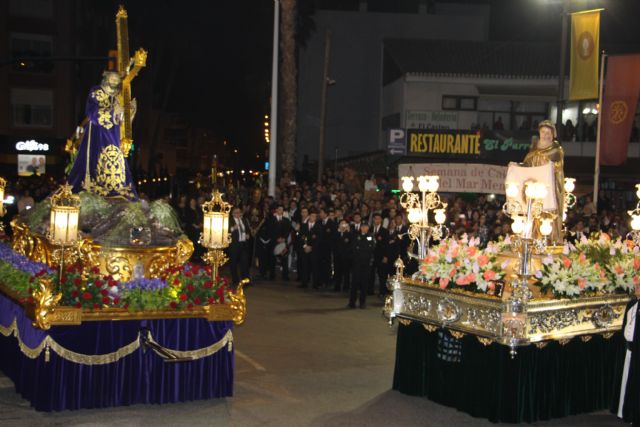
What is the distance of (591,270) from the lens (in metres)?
9.85

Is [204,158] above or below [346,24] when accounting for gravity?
below

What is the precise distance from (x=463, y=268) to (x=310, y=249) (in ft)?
33.6

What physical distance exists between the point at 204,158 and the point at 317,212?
61287 mm

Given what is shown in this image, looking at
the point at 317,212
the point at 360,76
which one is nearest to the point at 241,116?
the point at 360,76

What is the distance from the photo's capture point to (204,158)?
8094 cm

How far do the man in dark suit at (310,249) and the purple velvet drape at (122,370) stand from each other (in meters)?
9.93

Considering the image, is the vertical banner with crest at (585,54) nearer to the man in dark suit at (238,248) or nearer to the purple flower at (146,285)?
the man in dark suit at (238,248)

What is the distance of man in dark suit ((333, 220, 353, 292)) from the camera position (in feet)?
63.2

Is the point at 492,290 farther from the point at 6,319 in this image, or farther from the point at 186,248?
the point at 6,319

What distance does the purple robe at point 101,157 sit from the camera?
1359cm

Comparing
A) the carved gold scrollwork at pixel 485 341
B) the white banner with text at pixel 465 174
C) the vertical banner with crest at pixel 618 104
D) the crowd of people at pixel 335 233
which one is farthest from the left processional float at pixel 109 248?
the vertical banner with crest at pixel 618 104

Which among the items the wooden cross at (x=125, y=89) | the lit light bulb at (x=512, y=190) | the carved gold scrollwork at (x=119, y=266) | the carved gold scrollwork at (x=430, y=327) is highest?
the wooden cross at (x=125, y=89)

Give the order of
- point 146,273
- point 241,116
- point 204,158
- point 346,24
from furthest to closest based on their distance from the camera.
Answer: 1. point 204,158
2. point 241,116
3. point 346,24
4. point 146,273

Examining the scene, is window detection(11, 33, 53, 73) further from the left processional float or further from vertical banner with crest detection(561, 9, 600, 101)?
the left processional float
